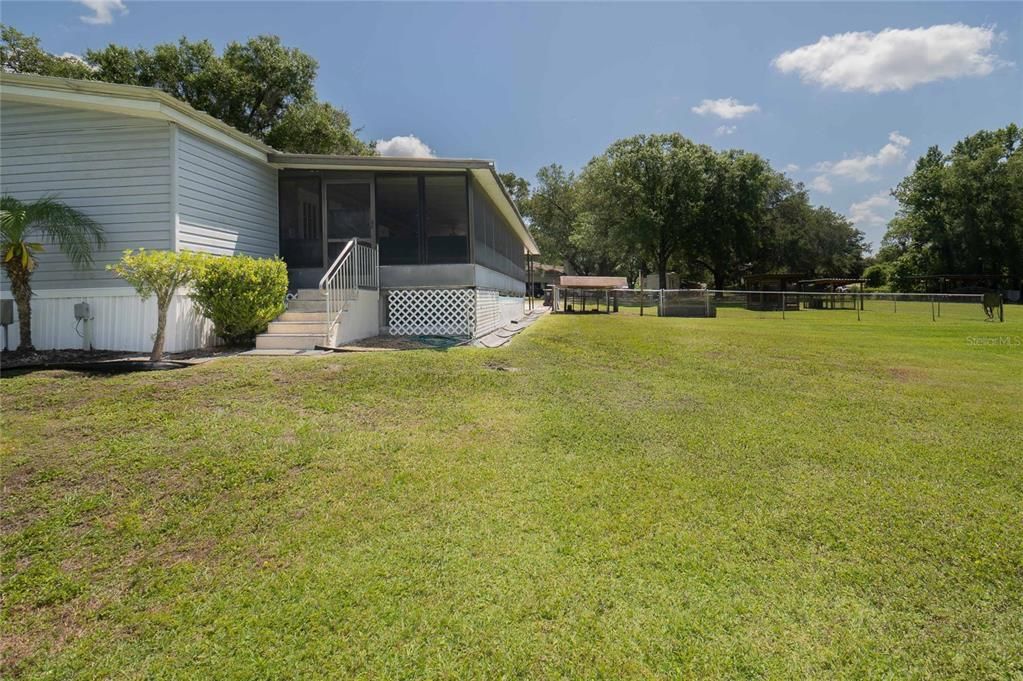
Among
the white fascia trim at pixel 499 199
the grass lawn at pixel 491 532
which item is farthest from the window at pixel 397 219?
the grass lawn at pixel 491 532

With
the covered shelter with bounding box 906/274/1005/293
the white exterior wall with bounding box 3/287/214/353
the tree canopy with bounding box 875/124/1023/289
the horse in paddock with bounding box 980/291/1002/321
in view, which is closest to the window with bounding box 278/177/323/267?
the white exterior wall with bounding box 3/287/214/353

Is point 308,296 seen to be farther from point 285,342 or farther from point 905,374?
point 905,374

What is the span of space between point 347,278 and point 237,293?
5.86ft

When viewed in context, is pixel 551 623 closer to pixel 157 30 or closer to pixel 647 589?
pixel 647 589

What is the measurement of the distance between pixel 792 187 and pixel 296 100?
46.8m

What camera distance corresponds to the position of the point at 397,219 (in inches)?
429

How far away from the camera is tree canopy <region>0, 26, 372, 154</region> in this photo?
20.0 meters

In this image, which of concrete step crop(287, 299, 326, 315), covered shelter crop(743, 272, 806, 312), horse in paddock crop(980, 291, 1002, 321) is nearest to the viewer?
concrete step crop(287, 299, 326, 315)

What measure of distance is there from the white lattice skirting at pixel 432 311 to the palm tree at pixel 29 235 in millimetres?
4775

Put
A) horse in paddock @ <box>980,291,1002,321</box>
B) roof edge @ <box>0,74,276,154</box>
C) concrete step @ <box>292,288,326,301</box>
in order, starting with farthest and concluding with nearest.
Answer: horse in paddock @ <box>980,291,1002,321</box> → concrete step @ <box>292,288,326,301</box> → roof edge @ <box>0,74,276,154</box>

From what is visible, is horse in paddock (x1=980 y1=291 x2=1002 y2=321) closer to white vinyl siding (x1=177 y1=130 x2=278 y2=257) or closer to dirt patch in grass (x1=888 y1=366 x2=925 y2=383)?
dirt patch in grass (x1=888 y1=366 x2=925 y2=383)

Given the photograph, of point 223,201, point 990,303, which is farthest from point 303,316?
point 990,303

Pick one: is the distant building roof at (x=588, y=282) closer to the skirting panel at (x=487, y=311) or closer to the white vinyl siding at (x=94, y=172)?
the skirting panel at (x=487, y=311)

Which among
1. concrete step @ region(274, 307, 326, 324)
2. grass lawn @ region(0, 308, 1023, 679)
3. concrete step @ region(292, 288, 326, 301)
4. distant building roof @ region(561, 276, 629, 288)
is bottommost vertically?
grass lawn @ region(0, 308, 1023, 679)
